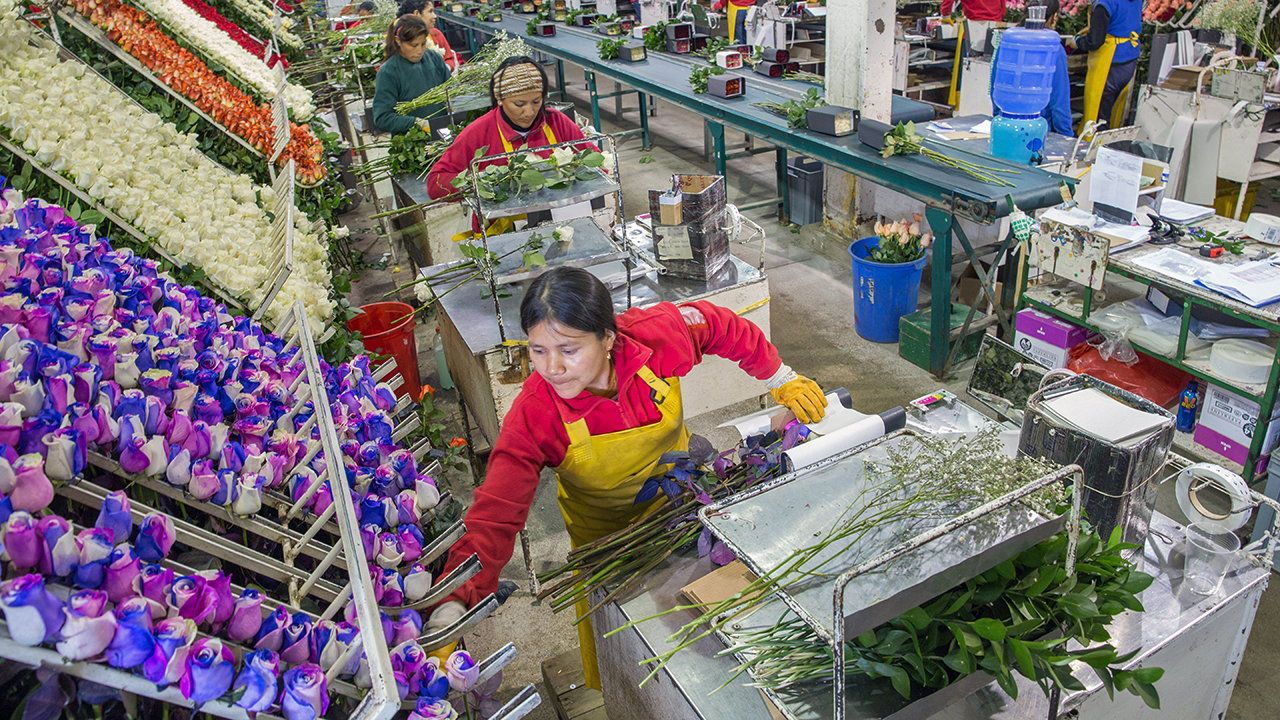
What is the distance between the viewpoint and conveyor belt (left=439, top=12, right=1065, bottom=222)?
4.55 meters

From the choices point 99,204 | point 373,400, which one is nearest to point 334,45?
point 99,204

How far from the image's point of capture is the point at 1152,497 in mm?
2146

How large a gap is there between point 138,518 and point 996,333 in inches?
195

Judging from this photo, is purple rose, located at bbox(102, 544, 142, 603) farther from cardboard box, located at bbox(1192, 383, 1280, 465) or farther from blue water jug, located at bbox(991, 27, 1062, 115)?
blue water jug, located at bbox(991, 27, 1062, 115)

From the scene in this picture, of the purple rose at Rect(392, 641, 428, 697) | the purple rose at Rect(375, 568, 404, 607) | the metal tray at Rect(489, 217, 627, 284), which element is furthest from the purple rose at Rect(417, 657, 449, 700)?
the metal tray at Rect(489, 217, 627, 284)

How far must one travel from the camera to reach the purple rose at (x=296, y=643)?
1376 millimetres

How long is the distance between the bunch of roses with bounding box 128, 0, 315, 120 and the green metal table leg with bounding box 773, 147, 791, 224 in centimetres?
372

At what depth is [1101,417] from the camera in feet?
7.02

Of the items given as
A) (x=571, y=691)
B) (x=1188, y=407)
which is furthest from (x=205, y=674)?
(x=1188, y=407)

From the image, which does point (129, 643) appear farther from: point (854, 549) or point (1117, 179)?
point (1117, 179)

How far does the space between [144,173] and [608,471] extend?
2098 mm

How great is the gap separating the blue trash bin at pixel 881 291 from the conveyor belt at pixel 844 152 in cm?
50

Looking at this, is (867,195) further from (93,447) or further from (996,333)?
(93,447)

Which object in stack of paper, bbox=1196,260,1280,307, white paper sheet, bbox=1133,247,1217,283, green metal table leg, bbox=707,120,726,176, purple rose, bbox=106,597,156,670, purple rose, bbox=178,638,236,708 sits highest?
purple rose, bbox=106,597,156,670
